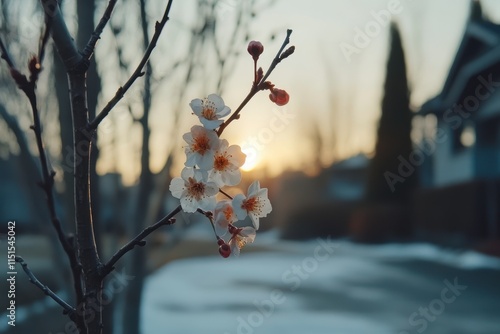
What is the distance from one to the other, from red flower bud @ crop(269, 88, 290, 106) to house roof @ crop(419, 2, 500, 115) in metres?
15.4

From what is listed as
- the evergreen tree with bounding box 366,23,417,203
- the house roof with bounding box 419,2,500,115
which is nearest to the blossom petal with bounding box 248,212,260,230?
the house roof with bounding box 419,2,500,115

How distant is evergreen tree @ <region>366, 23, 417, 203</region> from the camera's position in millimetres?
24781

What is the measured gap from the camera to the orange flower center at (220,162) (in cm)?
122

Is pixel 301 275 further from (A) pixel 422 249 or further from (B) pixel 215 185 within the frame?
(B) pixel 215 185

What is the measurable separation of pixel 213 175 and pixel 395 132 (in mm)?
24188

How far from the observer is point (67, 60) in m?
1.19

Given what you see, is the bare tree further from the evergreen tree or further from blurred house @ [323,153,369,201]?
blurred house @ [323,153,369,201]

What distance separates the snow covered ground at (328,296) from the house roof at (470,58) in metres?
4.33

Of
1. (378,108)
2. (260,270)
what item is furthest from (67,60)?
(378,108)

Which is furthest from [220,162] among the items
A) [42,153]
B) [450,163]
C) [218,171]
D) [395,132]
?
[395,132]

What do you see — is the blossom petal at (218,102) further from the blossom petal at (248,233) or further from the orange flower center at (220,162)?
the blossom petal at (248,233)

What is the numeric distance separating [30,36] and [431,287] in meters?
8.63

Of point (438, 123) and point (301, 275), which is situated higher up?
point (438, 123)

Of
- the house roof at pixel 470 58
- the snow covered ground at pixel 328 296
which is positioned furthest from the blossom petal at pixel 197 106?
the house roof at pixel 470 58
